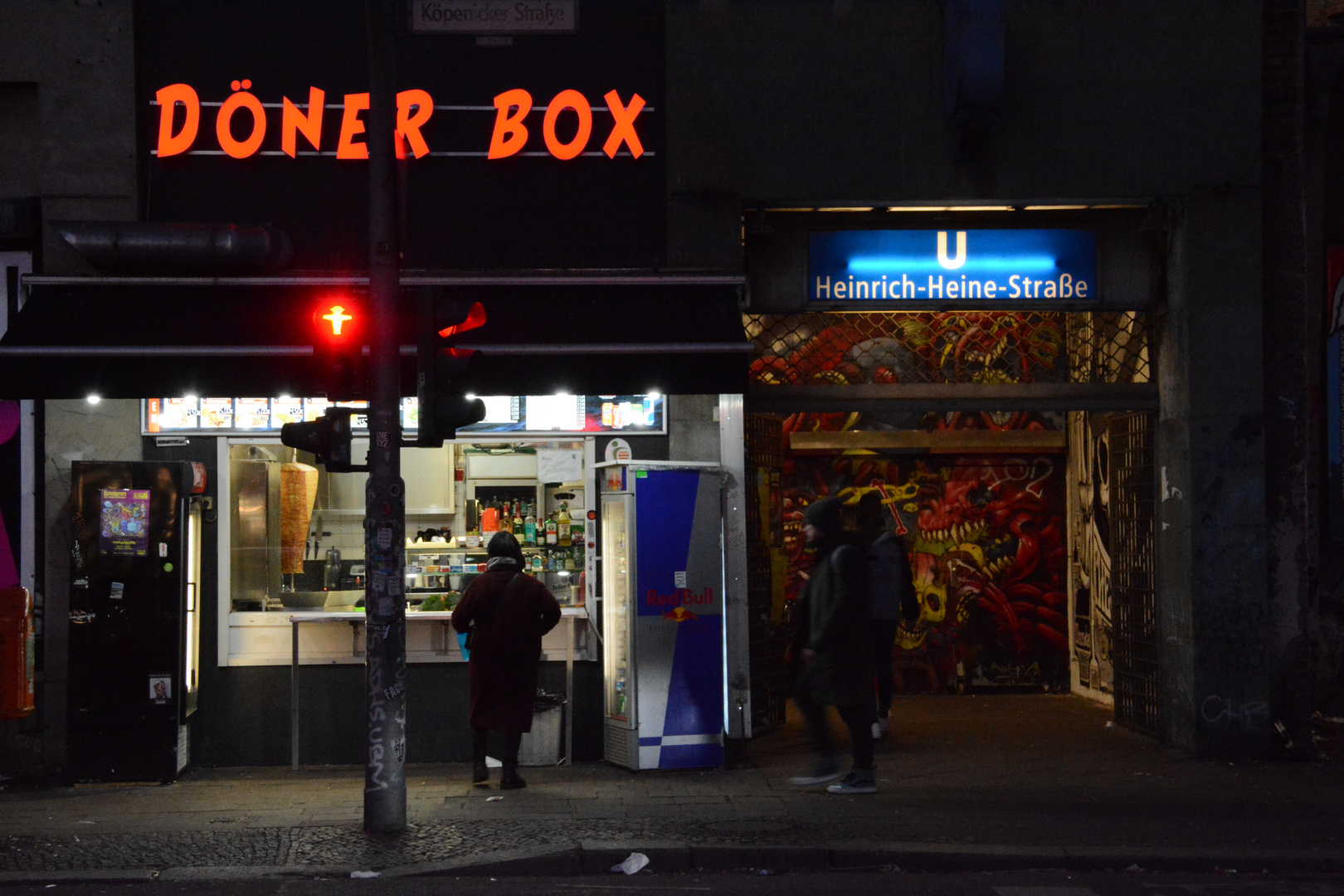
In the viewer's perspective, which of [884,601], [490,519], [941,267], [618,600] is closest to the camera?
[618,600]

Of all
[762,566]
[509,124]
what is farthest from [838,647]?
[509,124]

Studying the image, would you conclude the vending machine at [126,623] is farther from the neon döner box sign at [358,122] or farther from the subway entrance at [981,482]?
the subway entrance at [981,482]

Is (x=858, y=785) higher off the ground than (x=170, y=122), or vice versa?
(x=170, y=122)

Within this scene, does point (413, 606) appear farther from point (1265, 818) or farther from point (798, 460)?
point (1265, 818)

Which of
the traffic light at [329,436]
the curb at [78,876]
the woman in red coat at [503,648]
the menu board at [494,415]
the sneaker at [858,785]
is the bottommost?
the curb at [78,876]

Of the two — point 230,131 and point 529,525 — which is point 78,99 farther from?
point 529,525

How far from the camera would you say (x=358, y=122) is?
10109mm

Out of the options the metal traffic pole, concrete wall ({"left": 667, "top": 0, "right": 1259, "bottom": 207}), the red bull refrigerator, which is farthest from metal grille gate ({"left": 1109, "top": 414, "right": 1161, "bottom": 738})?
the metal traffic pole

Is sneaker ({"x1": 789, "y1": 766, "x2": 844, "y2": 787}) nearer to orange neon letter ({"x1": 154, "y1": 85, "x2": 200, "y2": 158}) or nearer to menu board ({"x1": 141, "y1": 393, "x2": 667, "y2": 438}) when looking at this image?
menu board ({"x1": 141, "y1": 393, "x2": 667, "y2": 438})

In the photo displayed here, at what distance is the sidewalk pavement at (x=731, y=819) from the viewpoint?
7.16m

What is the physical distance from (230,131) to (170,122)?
0.45m

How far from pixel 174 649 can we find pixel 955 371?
6578mm

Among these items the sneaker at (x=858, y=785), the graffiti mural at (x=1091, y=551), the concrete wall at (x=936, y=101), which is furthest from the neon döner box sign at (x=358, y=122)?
the graffiti mural at (x=1091, y=551)

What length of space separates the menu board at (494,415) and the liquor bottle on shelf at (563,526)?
67cm
